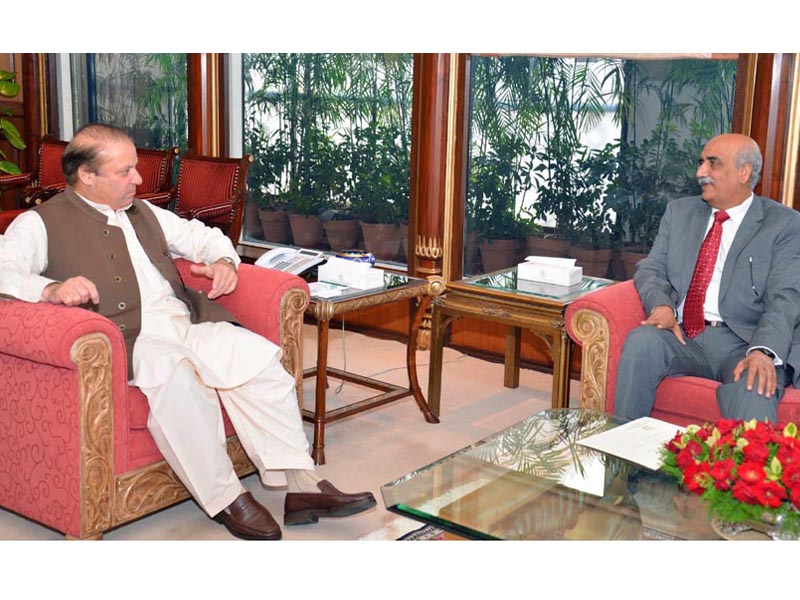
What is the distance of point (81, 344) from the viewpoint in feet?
9.20

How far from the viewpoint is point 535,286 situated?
416 cm

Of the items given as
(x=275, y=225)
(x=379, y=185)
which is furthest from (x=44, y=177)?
(x=379, y=185)

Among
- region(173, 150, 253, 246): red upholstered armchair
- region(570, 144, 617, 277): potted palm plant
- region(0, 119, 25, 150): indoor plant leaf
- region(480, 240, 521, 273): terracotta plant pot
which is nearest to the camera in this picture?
region(570, 144, 617, 277): potted palm plant

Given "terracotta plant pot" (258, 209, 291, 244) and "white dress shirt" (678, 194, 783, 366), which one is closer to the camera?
"white dress shirt" (678, 194, 783, 366)

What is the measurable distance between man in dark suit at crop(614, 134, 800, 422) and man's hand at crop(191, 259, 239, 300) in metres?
1.39

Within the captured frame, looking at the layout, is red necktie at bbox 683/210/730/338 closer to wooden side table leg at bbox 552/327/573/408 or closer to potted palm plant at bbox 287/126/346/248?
wooden side table leg at bbox 552/327/573/408

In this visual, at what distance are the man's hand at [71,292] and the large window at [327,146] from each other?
9.14 ft

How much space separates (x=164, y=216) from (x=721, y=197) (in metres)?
2.03

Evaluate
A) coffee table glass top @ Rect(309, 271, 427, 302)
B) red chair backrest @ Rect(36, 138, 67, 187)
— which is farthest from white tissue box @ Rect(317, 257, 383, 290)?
red chair backrest @ Rect(36, 138, 67, 187)

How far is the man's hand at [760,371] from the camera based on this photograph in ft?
10.5

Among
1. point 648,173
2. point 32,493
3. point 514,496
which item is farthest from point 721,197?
point 32,493

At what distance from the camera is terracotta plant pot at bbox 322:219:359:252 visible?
19.2 feet

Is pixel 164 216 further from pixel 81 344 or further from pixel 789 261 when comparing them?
pixel 789 261

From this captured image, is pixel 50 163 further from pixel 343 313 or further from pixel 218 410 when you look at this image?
pixel 218 410
